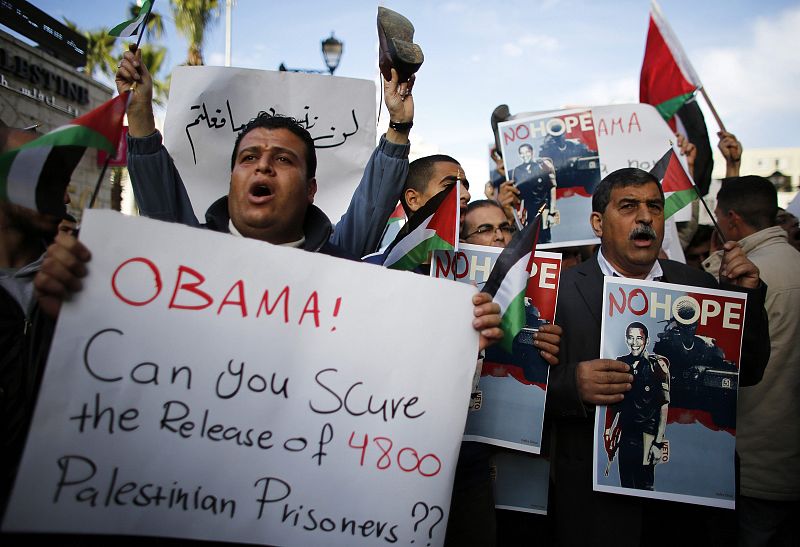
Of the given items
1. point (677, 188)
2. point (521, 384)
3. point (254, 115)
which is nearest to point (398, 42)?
point (254, 115)

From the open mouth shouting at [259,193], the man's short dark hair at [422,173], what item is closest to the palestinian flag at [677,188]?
the man's short dark hair at [422,173]

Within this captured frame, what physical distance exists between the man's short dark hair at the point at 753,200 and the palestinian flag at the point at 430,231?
2.31 m

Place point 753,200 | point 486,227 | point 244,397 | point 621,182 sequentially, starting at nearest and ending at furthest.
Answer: point 244,397
point 621,182
point 486,227
point 753,200

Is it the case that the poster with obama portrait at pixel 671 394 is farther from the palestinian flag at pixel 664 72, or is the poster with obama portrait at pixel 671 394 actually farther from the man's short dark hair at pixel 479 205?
the palestinian flag at pixel 664 72

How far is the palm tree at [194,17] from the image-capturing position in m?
17.8

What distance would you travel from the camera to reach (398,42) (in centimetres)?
214

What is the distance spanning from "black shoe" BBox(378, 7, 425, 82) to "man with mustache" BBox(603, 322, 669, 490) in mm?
1337

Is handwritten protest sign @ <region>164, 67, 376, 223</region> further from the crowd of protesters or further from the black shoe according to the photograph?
the black shoe

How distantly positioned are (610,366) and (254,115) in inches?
86.4

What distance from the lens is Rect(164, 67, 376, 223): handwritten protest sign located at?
2.91m

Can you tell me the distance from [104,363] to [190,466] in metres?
0.36

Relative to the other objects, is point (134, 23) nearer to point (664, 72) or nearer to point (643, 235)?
point (643, 235)

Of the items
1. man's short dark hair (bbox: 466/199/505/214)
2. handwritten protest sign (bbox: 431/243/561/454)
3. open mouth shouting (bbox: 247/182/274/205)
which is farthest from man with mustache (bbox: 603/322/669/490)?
open mouth shouting (bbox: 247/182/274/205)

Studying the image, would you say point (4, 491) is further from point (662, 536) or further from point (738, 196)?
point (738, 196)
